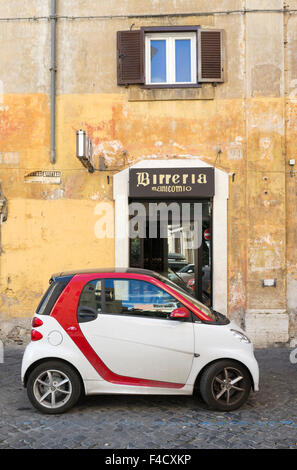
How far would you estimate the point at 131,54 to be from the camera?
8.92 m

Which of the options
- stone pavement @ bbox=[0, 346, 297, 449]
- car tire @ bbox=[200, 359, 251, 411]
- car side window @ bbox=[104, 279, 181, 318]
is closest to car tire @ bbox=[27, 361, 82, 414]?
stone pavement @ bbox=[0, 346, 297, 449]

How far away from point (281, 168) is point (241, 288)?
252cm

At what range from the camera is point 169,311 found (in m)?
5.16

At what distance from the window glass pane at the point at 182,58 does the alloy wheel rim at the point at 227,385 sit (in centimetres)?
626

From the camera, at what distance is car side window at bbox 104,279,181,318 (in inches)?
203

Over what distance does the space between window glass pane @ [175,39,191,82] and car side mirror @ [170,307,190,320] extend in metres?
5.74

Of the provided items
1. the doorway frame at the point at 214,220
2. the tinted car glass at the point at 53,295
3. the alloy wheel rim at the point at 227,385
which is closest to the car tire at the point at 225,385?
the alloy wheel rim at the point at 227,385

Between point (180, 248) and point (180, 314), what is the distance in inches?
168

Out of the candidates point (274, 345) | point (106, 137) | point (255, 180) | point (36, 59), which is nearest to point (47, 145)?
point (106, 137)

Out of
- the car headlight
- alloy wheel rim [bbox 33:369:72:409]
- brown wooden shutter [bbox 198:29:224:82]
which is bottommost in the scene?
alloy wheel rim [bbox 33:369:72:409]

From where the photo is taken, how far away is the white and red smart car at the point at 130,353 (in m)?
5.02

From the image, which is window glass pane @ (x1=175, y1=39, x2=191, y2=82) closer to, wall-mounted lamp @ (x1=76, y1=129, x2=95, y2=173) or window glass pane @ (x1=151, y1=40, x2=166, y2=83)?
window glass pane @ (x1=151, y1=40, x2=166, y2=83)

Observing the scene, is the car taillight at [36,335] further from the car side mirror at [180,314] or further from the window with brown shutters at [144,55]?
the window with brown shutters at [144,55]

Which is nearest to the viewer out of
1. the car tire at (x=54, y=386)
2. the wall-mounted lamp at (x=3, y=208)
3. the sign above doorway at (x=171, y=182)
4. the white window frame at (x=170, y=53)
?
the car tire at (x=54, y=386)
